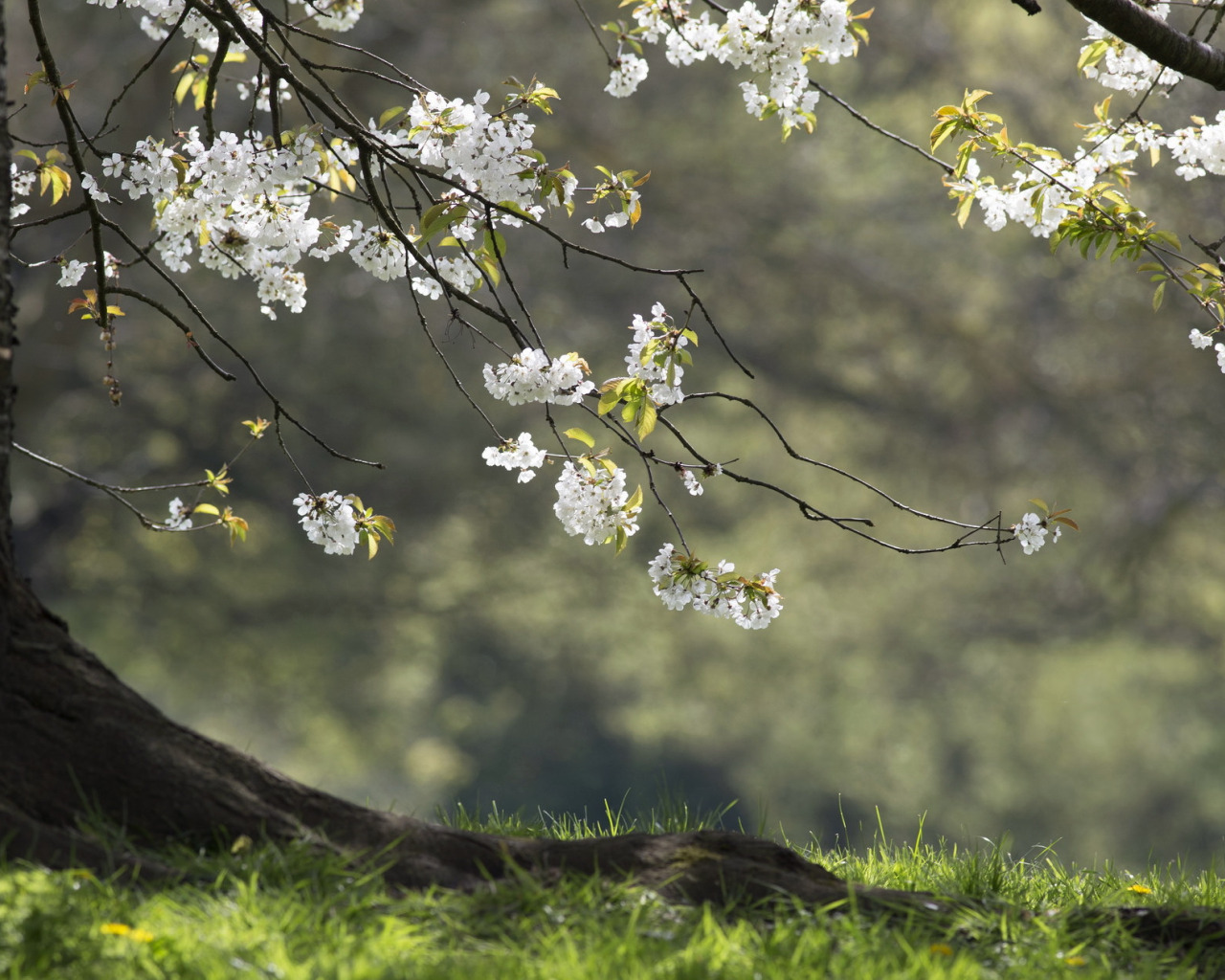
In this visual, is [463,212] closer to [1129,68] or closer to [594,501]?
[594,501]

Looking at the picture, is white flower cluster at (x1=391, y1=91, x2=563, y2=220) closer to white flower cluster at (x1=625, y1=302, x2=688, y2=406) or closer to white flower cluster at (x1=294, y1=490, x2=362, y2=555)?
white flower cluster at (x1=625, y1=302, x2=688, y2=406)

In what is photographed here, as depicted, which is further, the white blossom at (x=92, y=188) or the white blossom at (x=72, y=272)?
the white blossom at (x=72, y=272)

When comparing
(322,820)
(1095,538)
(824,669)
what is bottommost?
(322,820)

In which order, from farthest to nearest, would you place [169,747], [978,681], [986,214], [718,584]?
[978,681] → [986,214] → [718,584] → [169,747]

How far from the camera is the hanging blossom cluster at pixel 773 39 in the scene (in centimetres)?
228

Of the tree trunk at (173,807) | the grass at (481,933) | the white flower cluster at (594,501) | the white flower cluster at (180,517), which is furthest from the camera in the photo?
the white flower cluster at (180,517)

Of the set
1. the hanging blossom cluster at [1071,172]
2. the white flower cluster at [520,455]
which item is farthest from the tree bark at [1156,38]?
the white flower cluster at [520,455]

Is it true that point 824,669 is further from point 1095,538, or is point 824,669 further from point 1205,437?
point 1205,437

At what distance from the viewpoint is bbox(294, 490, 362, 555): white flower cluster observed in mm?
2348

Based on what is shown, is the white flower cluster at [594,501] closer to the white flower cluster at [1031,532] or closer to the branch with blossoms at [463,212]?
the branch with blossoms at [463,212]

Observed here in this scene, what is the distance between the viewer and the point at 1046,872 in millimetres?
2500

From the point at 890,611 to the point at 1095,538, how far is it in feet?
5.91

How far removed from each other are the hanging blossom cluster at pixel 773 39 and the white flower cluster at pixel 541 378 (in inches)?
30.7

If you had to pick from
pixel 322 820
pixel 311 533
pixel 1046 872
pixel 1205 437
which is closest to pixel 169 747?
pixel 322 820
